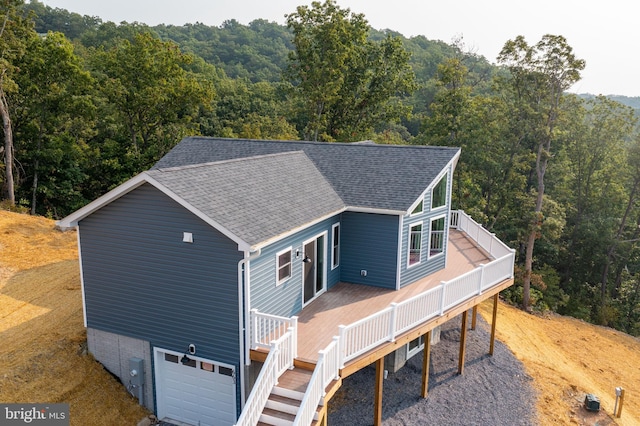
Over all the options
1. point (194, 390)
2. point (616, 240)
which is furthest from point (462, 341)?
point (616, 240)

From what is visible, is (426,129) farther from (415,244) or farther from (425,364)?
(425,364)

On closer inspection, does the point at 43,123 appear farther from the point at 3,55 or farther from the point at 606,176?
the point at 606,176

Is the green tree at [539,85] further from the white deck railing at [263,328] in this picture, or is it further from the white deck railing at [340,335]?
the white deck railing at [263,328]

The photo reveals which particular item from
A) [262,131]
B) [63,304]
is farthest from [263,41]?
[63,304]

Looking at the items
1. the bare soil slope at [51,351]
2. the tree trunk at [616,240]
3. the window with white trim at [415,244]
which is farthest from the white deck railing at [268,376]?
the tree trunk at [616,240]

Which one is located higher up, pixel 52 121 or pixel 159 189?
pixel 52 121

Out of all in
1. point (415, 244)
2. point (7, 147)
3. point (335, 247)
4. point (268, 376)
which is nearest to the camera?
point (268, 376)
